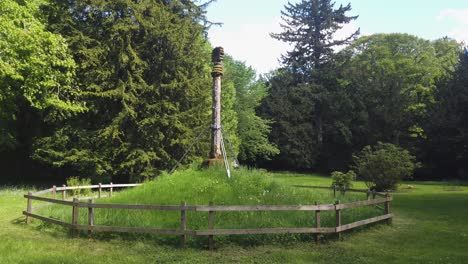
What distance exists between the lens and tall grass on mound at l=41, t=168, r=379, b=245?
10.7 metres

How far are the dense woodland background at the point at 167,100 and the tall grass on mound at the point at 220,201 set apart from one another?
11.1 meters

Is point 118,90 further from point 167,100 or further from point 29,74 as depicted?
point 29,74

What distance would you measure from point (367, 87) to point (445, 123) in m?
11.5

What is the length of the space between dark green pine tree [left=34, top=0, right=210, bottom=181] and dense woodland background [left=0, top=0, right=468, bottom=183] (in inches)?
3.6

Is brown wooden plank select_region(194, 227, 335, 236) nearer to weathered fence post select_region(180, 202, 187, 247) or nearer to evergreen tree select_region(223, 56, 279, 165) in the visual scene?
weathered fence post select_region(180, 202, 187, 247)

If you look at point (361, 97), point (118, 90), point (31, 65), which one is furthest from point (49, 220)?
point (361, 97)

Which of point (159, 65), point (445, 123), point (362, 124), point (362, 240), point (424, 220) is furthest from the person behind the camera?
point (362, 124)

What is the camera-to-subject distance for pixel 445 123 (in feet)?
140

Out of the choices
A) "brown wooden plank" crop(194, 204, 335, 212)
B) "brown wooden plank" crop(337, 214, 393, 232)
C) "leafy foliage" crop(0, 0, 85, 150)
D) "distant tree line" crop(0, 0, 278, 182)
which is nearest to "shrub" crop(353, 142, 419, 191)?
"distant tree line" crop(0, 0, 278, 182)

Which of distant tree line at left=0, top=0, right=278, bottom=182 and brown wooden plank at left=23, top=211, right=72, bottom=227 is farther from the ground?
distant tree line at left=0, top=0, right=278, bottom=182

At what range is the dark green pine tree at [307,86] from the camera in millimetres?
52656

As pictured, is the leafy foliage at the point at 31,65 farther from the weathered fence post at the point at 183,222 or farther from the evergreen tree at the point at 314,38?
the evergreen tree at the point at 314,38

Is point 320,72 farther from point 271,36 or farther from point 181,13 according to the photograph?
point 181,13

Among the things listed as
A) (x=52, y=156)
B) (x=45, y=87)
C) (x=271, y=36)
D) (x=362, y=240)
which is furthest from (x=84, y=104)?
(x=271, y=36)
